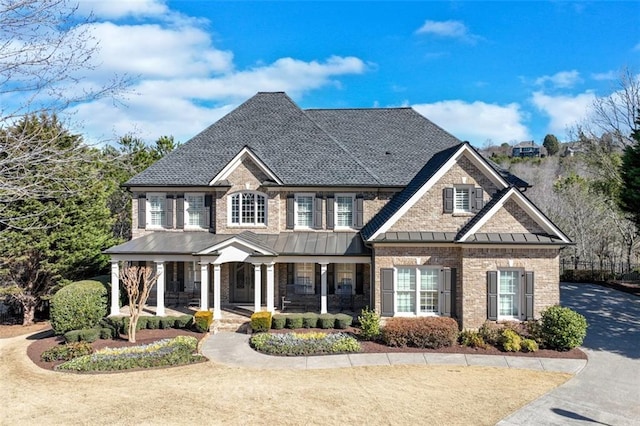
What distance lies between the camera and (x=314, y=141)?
23359 mm

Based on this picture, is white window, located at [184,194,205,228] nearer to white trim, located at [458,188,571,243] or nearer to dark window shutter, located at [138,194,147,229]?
dark window shutter, located at [138,194,147,229]

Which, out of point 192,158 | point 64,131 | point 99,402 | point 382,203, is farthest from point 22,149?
point 382,203

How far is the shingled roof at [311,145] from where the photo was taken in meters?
21.7

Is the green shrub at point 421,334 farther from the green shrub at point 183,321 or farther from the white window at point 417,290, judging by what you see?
the green shrub at point 183,321

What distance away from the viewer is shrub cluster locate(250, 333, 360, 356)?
14766mm

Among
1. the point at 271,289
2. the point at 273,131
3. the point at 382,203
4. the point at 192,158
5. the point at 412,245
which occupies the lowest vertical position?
the point at 271,289

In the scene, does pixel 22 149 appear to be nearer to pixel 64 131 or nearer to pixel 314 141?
pixel 64 131

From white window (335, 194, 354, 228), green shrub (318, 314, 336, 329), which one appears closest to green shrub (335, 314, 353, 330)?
green shrub (318, 314, 336, 329)

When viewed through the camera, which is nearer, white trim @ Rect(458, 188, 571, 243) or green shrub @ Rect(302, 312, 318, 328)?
white trim @ Rect(458, 188, 571, 243)

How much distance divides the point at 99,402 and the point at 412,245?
12.1m

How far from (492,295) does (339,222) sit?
8.44 meters

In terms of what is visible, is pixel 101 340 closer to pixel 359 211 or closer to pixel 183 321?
pixel 183 321

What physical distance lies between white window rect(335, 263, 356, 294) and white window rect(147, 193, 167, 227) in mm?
9765

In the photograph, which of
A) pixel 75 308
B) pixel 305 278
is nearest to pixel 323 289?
pixel 305 278
